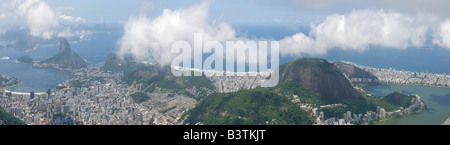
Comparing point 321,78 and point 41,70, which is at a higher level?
point 41,70

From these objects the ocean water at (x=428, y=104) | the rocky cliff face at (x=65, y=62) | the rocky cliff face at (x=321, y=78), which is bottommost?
the ocean water at (x=428, y=104)

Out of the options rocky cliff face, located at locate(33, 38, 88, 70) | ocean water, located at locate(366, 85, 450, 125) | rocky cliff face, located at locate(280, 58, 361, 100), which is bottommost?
ocean water, located at locate(366, 85, 450, 125)

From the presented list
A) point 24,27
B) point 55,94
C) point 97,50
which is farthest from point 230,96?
point 24,27

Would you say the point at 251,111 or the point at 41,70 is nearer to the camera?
the point at 251,111

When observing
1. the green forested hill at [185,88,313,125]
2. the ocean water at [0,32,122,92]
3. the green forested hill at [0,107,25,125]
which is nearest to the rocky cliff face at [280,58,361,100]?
the green forested hill at [185,88,313,125]

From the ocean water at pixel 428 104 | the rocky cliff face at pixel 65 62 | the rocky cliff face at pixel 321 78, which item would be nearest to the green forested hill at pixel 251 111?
the rocky cliff face at pixel 321 78

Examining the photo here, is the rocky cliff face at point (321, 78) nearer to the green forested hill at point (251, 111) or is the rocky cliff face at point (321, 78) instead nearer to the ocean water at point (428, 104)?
the ocean water at point (428, 104)

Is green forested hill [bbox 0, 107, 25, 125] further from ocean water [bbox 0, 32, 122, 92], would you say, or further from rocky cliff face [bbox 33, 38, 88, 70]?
rocky cliff face [bbox 33, 38, 88, 70]

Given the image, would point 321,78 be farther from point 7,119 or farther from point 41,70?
point 41,70

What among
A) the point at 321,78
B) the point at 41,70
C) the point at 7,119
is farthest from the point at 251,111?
the point at 41,70

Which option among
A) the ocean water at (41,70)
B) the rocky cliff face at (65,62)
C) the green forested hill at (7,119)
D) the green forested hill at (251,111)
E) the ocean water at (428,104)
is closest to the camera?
the green forested hill at (251,111)
